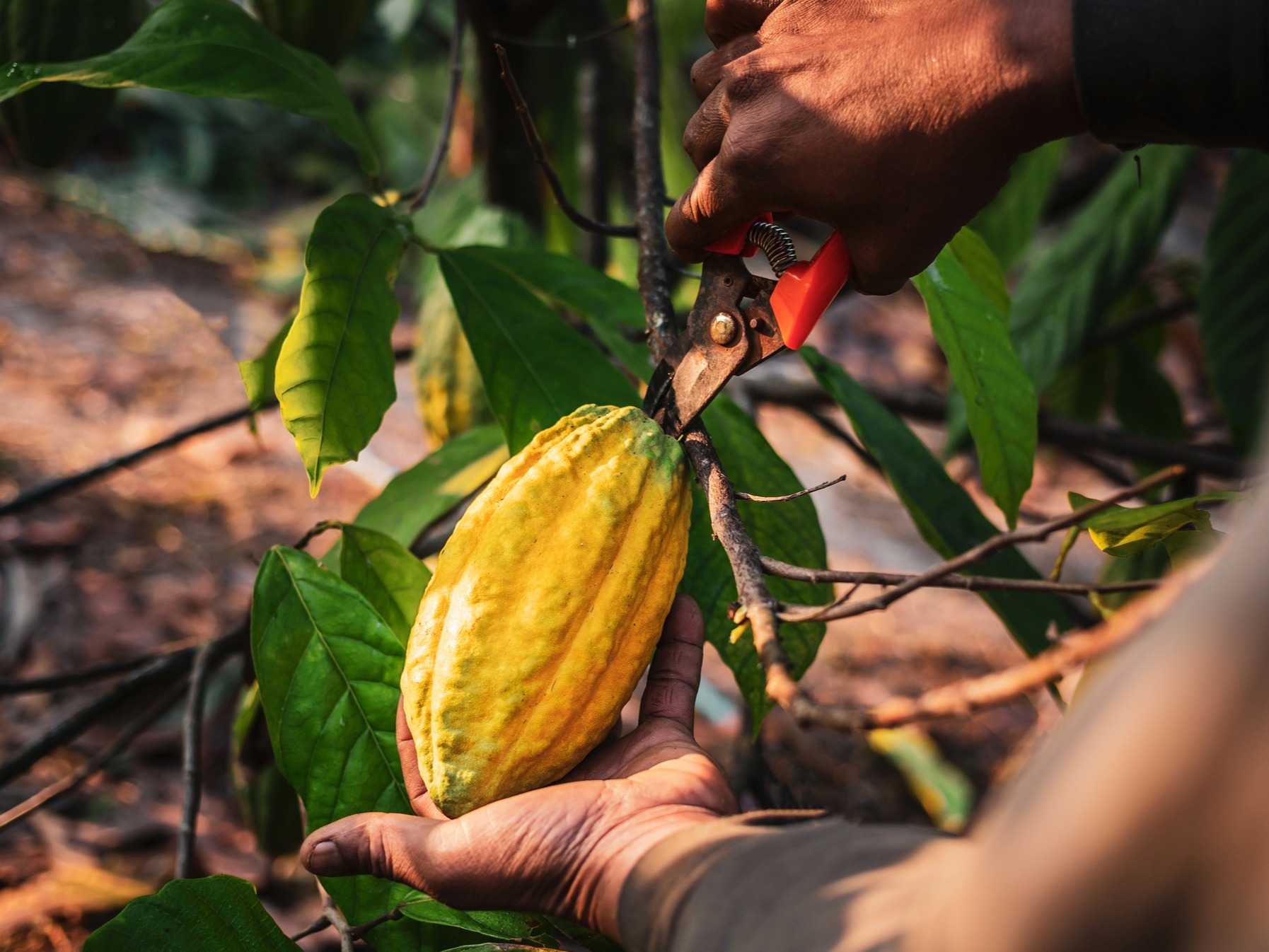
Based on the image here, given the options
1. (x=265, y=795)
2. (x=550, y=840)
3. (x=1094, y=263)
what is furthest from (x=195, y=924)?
(x=1094, y=263)

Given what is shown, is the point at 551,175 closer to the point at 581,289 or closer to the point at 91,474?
the point at 581,289

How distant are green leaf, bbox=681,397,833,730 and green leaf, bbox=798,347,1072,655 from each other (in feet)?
0.39

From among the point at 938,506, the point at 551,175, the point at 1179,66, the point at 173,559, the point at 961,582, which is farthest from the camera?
the point at 173,559

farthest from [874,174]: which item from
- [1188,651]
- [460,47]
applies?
[460,47]

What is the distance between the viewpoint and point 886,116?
32.5 inches

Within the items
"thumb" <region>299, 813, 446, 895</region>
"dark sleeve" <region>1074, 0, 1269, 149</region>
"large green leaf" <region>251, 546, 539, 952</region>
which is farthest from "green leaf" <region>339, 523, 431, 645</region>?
"dark sleeve" <region>1074, 0, 1269, 149</region>

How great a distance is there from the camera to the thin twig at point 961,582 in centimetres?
57

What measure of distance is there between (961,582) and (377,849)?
0.51 m

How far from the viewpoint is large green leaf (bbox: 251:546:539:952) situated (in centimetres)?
91

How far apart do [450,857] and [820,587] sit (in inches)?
19.9

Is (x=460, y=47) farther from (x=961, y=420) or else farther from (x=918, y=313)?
(x=918, y=313)

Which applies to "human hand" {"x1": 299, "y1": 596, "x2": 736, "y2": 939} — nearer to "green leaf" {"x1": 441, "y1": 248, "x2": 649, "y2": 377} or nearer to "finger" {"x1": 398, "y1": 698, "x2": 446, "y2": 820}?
"finger" {"x1": 398, "y1": 698, "x2": 446, "y2": 820}

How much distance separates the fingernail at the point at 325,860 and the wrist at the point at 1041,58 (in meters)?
0.81

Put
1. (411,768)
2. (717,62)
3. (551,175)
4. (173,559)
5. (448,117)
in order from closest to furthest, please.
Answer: (411,768)
(717,62)
(551,175)
(448,117)
(173,559)
